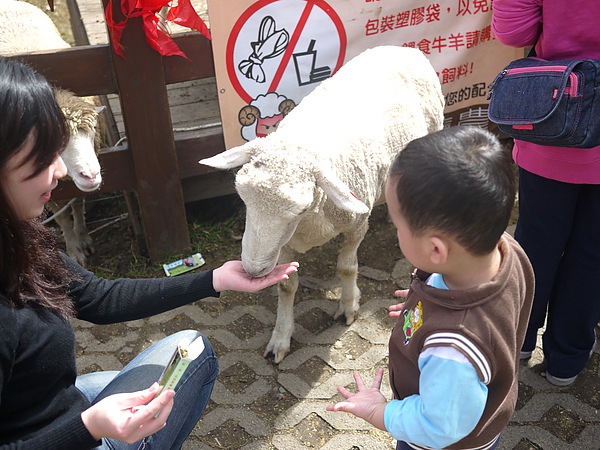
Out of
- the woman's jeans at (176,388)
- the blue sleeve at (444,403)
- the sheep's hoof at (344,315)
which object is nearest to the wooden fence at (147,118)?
the sheep's hoof at (344,315)

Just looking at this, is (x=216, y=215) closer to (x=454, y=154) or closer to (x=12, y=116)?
(x=12, y=116)

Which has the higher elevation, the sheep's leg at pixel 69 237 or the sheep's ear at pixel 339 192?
the sheep's ear at pixel 339 192

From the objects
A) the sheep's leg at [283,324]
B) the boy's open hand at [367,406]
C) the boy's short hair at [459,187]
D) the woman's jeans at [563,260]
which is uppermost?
the boy's short hair at [459,187]

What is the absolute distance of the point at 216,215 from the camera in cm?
426

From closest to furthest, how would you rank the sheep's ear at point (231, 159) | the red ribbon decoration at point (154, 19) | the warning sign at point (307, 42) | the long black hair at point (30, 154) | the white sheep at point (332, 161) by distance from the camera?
the long black hair at point (30, 154) < the white sheep at point (332, 161) < the sheep's ear at point (231, 159) < the red ribbon decoration at point (154, 19) < the warning sign at point (307, 42)

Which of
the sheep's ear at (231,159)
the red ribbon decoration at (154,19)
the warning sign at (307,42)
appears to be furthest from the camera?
the warning sign at (307,42)

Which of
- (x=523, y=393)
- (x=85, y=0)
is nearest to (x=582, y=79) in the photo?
(x=523, y=393)

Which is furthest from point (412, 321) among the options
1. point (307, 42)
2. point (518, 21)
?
point (307, 42)

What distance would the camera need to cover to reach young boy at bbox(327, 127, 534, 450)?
3.84 feet

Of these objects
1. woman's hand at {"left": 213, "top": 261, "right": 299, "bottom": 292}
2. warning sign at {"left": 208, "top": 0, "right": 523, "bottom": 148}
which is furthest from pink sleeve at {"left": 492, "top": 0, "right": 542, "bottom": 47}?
warning sign at {"left": 208, "top": 0, "right": 523, "bottom": 148}

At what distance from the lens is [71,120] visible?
2.92 meters

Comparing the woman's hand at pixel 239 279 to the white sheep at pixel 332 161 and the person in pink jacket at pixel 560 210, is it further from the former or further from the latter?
the person in pink jacket at pixel 560 210

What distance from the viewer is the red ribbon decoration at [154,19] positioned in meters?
2.83

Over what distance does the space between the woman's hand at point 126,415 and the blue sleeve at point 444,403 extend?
624 mm
